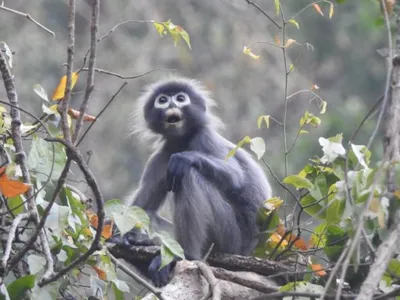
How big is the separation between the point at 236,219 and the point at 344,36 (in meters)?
11.7

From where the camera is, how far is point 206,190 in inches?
213

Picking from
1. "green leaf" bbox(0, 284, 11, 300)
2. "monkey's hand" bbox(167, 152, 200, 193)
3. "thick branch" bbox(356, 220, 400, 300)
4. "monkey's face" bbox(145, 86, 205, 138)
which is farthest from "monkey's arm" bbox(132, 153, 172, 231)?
"thick branch" bbox(356, 220, 400, 300)

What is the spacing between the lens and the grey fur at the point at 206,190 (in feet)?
17.0

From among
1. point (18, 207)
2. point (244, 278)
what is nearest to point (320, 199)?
point (244, 278)

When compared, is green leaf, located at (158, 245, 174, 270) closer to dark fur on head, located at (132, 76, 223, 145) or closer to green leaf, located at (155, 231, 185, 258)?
green leaf, located at (155, 231, 185, 258)

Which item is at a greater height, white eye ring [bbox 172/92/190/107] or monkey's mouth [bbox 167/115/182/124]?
white eye ring [bbox 172/92/190/107]

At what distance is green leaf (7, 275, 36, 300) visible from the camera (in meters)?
3.65

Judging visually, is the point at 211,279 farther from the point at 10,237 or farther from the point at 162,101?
the point at 162,101

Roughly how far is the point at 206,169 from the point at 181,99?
2.70ft

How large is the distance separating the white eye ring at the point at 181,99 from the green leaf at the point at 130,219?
2.57 m

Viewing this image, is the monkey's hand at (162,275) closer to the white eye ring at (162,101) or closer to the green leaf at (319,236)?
the green leaf at (319,236)

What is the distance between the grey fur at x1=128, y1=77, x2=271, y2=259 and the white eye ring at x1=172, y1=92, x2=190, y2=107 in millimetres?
92

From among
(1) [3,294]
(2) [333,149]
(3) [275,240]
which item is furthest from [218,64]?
(1) [3,294]

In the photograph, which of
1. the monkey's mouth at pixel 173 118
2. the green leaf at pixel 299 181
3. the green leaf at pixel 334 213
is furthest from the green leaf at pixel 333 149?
the monkey's mouth at pixel 173 118
